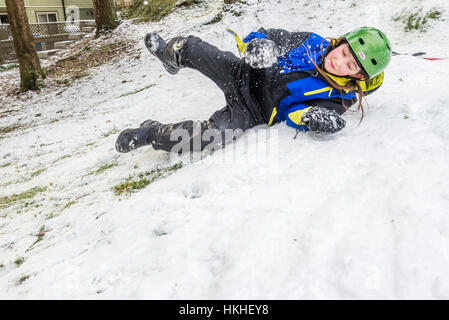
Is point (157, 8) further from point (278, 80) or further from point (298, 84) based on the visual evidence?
point (298, 84)

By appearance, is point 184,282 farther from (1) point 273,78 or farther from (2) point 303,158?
(1) point 273,78

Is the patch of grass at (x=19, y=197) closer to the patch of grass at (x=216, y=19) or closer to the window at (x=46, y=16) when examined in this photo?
the patch of grass at (x=216, y=19)

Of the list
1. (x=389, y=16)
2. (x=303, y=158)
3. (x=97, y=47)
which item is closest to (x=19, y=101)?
(x=97, y=47)

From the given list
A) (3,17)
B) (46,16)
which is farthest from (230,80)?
(46,16)

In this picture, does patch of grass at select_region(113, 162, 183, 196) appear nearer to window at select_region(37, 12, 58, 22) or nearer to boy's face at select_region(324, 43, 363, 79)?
boy's face at select_region(324, 43, 363, 79)

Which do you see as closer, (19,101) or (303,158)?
(303,158)

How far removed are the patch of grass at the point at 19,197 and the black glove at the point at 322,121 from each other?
2.85 metres

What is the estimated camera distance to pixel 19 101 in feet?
Result: 27.2

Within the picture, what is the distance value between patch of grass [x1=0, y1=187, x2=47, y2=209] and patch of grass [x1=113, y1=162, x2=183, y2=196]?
3.49ft

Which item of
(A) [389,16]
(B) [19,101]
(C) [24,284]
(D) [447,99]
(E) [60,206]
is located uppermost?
(A) [389,16]

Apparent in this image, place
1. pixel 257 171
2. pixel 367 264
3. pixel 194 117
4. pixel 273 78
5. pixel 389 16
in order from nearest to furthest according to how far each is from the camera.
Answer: pixel 367 264 < pixel 257 171 < pixel 273 78 < pixel 194 117 < pixel 389 16

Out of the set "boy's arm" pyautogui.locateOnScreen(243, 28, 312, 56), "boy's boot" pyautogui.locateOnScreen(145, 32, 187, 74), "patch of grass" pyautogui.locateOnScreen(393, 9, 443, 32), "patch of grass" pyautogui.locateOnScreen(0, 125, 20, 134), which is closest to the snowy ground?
"boy's arm" pyautogui.locateOnScreen(243, 28, 312, 56)

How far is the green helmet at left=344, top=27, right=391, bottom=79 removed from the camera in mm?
2521

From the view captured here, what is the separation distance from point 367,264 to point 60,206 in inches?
104
